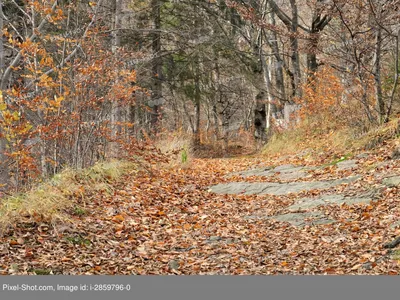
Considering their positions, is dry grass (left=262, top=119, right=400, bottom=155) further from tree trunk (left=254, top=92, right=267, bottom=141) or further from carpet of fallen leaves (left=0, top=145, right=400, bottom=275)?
tree trunk (left=254, top=92, right=267, bottom=141)

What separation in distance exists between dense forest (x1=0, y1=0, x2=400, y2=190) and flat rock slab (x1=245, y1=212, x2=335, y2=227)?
12.2 ft

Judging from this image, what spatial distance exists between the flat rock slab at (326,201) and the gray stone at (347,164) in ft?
6.85

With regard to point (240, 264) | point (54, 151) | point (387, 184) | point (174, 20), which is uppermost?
point (174, 20)

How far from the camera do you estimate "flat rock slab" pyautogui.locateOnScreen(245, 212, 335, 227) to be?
25.3 feet

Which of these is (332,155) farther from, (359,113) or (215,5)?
(215,5)

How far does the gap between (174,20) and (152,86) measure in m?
2.70

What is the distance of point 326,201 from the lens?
866 centimetres

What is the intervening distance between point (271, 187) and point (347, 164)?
1732mm

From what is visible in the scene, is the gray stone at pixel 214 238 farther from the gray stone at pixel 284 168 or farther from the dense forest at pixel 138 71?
the gray stone at pixel 284 168

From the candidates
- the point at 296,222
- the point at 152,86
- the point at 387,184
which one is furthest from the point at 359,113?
the point at 152,86

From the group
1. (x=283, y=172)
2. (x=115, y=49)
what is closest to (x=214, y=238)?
(x=283, y=172)

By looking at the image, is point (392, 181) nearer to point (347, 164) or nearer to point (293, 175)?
point (347, 164)

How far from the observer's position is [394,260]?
5.62m

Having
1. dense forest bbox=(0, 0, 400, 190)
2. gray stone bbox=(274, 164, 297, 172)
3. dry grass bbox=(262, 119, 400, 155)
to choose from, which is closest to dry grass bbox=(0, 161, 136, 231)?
dense forest bbox=(0, 0, 400, 190)
